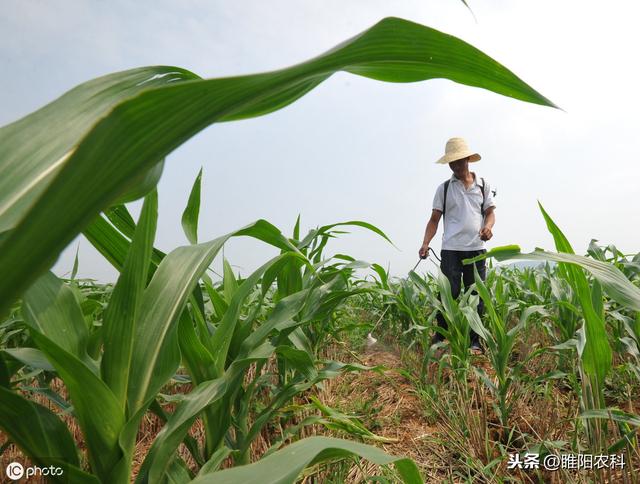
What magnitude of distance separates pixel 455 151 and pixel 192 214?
92.3 inches

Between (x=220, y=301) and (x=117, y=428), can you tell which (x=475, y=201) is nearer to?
(x=220, y=301)

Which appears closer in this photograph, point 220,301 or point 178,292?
point 178,292

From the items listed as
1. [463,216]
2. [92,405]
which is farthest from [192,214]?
[463,216]

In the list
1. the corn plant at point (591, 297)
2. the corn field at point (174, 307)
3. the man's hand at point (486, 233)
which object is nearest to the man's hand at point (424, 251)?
the man's hand at point (486, 233)

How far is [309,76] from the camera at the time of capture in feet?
0.86

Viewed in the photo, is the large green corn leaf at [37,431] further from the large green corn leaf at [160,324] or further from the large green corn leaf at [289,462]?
the large green corn leaf at [289,462]

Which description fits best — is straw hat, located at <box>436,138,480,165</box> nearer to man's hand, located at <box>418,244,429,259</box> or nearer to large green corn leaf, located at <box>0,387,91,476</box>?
man's hand, located at <box>418,244,429,259</box>

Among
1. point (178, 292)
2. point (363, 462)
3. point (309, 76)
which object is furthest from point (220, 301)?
point (309, 76)

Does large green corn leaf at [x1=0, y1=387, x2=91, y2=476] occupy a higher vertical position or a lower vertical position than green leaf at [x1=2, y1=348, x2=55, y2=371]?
lower

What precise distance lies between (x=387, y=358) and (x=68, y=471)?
2.18 meters

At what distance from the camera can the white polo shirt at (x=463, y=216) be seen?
8.98 feet

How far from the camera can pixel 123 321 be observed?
51 centimetres

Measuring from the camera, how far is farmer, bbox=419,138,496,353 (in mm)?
2738
